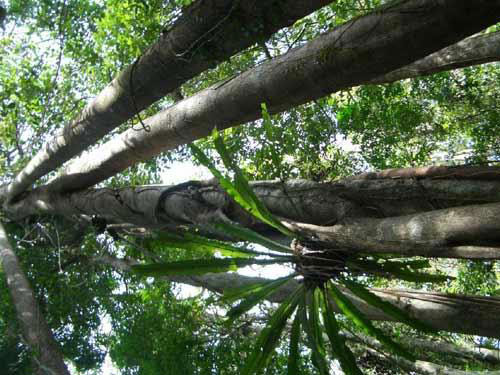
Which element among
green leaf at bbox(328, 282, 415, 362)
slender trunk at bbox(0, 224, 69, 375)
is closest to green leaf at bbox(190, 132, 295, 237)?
green leaf at bbox(328, 282, 415, 362)

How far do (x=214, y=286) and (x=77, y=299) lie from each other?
3.30 m

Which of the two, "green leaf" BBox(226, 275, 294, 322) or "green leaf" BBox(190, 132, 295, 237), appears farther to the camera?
"green leaf" BBox(226, 275, 294, 322)

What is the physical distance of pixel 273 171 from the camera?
4965mm

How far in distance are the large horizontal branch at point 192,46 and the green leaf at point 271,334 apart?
1.34 meters

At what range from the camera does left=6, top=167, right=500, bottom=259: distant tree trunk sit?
1569 millimetres

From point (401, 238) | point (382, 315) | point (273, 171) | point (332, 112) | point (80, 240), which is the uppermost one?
point (332, 112)

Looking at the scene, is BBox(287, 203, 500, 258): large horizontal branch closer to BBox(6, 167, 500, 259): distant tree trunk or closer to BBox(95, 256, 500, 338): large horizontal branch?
BBox(6, 167, 500, 259): distant tree trunk

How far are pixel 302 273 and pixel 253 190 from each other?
2.51ft

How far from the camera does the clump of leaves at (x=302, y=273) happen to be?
2.10 m

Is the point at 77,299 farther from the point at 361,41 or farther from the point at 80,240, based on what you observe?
the point at 361,41

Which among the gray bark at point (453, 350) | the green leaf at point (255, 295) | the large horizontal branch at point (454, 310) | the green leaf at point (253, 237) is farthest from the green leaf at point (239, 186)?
the gray bark at point (453, 350)

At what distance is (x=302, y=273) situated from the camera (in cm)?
215

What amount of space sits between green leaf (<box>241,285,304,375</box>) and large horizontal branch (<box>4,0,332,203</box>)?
134cm

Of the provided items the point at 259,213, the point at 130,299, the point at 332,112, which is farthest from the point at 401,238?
the point at 332,112
